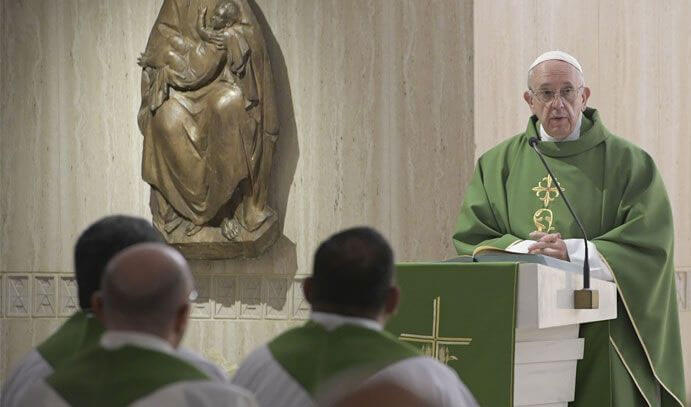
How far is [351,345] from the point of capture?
2611 millimetres

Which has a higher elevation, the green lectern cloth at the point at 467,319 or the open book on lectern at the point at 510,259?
the open book on lectern at the point at 510,259

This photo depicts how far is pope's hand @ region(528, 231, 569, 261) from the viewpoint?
17.2 ft

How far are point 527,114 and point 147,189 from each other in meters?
2.91

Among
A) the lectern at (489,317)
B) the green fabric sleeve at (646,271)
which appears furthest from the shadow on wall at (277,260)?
the lectern at (489,317)

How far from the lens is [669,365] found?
18.7 ft

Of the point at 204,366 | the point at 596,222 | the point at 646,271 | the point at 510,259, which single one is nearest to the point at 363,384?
the point at 204,366

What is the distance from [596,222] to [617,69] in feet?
7.88

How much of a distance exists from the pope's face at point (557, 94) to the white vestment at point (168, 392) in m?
3.72

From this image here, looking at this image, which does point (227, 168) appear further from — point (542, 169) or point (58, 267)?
point (542, 169)

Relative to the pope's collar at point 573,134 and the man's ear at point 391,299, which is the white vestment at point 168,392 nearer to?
the man's ear at point 391,299

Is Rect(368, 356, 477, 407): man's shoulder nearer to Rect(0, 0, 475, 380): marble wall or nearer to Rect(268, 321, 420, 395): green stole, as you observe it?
Rect(268, 321, 420, 395): green stole

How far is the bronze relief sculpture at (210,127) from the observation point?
8258mm

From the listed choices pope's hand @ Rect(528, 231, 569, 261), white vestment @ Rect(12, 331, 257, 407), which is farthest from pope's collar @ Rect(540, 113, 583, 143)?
white vestment @ Rect(12, 331, 257, 407)

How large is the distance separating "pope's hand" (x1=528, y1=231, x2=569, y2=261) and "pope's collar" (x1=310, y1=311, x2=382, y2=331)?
267 cm
